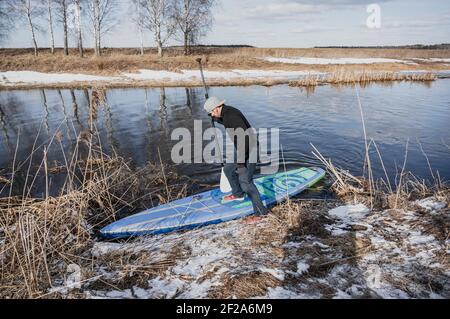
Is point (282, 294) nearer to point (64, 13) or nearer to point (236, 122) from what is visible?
point (236, 122)

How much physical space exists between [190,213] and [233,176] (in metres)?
1.05

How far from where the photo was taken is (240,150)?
17.0 ft

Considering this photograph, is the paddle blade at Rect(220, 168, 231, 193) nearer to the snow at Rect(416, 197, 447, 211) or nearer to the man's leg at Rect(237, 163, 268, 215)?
the man's leg at Rect(237, 163, 268, 215)

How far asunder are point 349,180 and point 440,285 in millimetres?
4013

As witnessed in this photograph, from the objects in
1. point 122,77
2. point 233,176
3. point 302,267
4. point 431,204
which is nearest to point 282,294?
point 302,267

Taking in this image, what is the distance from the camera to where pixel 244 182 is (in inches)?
210

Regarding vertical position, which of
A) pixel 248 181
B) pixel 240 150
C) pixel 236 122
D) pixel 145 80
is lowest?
pixel 248 181

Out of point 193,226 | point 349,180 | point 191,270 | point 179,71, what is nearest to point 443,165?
point 349,180

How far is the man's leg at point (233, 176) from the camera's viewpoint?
542 cm

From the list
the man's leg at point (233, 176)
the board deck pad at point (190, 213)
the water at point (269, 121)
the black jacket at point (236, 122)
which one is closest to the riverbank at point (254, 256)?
the board deck pad at point (190, 213)

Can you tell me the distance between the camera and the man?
4.98 meters

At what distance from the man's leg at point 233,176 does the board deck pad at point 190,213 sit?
343 millimetres

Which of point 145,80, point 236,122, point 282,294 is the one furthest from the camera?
point 145,80

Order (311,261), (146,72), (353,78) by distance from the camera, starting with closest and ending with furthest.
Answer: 1. (311,261)
2. (353,78)
3. (146,72)
